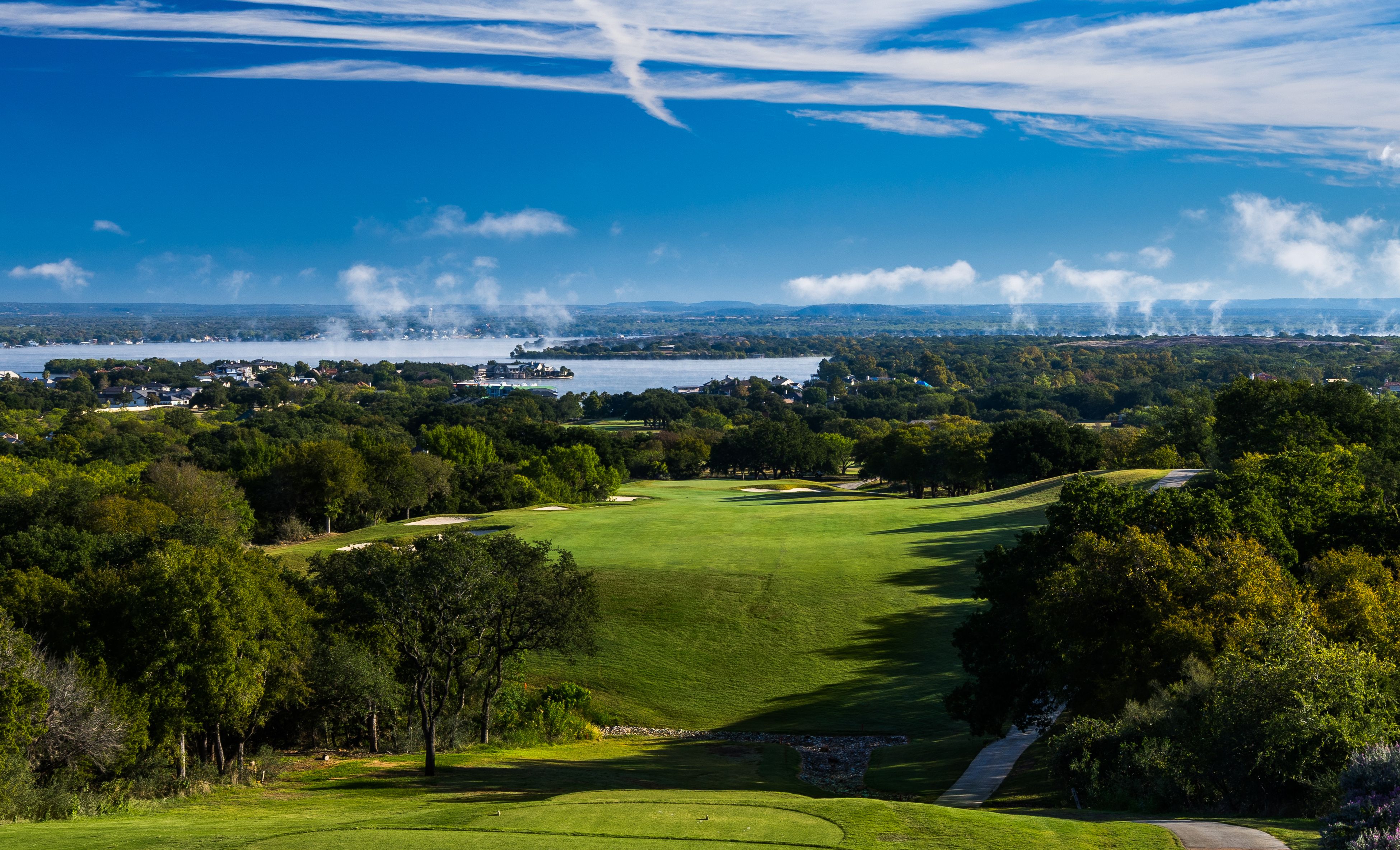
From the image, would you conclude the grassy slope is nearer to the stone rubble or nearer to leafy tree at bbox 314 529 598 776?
the stone rubble

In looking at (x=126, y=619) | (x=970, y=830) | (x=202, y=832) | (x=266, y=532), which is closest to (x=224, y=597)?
(x=126, y=619)

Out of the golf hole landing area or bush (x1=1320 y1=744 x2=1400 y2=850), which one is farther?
the golf hole landing area

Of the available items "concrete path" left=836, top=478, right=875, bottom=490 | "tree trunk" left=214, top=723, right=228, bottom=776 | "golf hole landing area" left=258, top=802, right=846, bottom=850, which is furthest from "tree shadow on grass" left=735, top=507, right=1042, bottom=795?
"concrete path" left=836, top=478, right=875, bottom=490

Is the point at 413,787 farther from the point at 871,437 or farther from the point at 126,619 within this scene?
the point at 871,437

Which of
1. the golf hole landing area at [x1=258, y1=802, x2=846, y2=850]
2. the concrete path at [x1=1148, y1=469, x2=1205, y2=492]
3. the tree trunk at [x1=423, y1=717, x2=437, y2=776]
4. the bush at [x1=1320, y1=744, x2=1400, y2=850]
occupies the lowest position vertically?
the tree trunk at [x1=423, y1=717, x2=437, y2=776]

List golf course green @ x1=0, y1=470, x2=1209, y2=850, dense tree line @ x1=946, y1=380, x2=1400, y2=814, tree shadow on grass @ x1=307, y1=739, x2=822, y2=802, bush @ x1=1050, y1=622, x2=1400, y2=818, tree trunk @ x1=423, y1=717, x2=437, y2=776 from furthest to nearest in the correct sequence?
1. tree trunk @ x1=423, y1=717, x2=437, y2=776
2. tree shadow on grass @ x1=307, y1=739, x2=822, y2=802
3. dense tree line @ x1=946, y1=380, x2=1400, y2=814
4. bush @ x1=1050, y1=622, x2=1400, y2=818
5. golf course green @ x1=0, y1=470, x2=1209, y2=850
